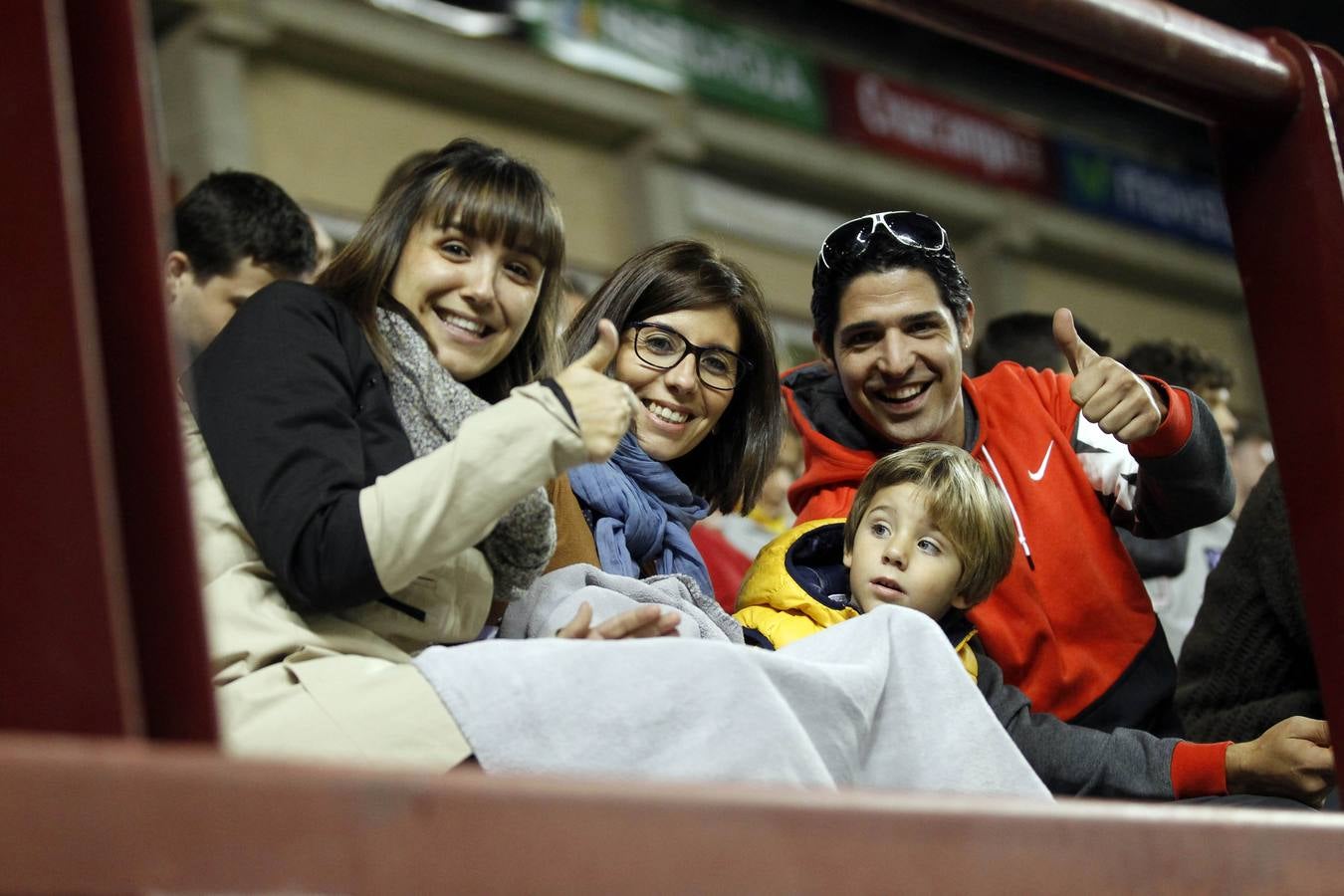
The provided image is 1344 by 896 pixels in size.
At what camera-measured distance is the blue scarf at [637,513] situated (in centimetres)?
165

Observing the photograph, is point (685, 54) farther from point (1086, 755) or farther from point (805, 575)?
point (1086, 755)

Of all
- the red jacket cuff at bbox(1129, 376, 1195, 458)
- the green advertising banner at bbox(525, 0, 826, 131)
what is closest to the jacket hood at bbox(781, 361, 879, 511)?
the red jacket cuff at bbox(1129, 376, 1195, 458)

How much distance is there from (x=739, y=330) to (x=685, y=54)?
5989 millimetres

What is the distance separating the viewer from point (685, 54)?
7586mm

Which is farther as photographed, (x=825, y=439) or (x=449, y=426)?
(x=825, y=439)

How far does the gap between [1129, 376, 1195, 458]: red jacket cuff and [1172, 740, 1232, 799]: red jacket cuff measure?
12.6 inches

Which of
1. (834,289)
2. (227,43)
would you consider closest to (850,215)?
(227,43)

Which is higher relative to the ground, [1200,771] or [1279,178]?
[1279,178]

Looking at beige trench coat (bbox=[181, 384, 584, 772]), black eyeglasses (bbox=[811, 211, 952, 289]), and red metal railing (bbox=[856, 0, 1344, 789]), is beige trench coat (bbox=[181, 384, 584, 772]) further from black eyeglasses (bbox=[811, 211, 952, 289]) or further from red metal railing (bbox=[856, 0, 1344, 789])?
black eyeglasses (bbox=[811, 211, 952, 289])

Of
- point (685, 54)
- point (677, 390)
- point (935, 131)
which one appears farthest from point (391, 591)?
point (935, 131)

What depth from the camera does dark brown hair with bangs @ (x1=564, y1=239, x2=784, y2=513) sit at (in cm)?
181

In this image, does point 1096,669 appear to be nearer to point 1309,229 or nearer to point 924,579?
point 924,579

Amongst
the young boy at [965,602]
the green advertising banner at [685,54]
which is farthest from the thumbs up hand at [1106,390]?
the green advertising banner at [685,54]

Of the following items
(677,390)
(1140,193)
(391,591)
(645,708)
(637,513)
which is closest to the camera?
(645,708)
